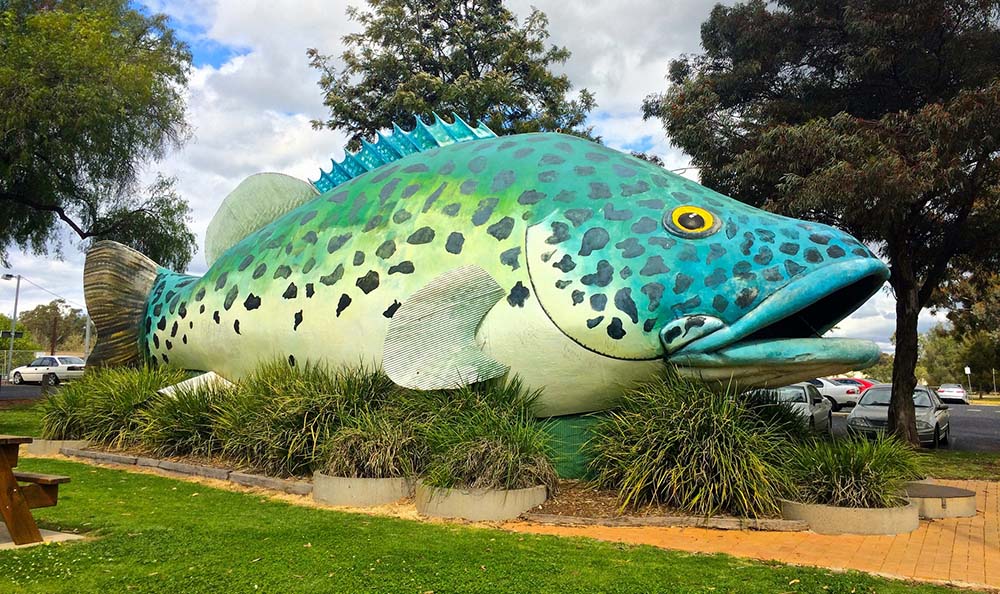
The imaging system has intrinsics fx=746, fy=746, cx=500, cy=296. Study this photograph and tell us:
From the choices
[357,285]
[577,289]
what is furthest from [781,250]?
[357,285]

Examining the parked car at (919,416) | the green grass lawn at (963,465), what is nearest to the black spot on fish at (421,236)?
the green grass lawn at (963,465)

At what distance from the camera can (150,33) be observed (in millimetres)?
20250

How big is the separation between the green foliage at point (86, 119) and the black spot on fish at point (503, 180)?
11357mm

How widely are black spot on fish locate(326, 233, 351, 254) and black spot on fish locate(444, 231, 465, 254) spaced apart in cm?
133

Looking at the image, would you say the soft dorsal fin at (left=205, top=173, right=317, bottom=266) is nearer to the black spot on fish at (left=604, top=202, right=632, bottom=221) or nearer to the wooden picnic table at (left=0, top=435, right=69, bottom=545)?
the black spot on fish at (left=604, top=202, right=632, bottom=221)

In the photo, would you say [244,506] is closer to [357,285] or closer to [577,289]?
[357,285]

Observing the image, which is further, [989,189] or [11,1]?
[11,1]

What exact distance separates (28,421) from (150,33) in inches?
445

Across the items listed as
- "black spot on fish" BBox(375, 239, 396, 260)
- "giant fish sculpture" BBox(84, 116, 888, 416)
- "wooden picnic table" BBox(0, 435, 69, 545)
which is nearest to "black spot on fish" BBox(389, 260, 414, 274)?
"giant fish sculpture" BBox(84, 116, 888, 416)

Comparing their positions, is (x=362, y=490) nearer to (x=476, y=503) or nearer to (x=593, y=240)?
(x=476, y=503)

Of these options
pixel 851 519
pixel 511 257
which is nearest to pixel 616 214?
pixel 511 257

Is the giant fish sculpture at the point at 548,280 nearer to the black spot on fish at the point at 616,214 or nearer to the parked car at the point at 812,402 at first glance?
the black spot on fish at the point at 616,214

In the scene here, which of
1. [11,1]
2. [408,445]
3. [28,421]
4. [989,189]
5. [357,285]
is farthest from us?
[11,1]

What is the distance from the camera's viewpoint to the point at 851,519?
6.05m
